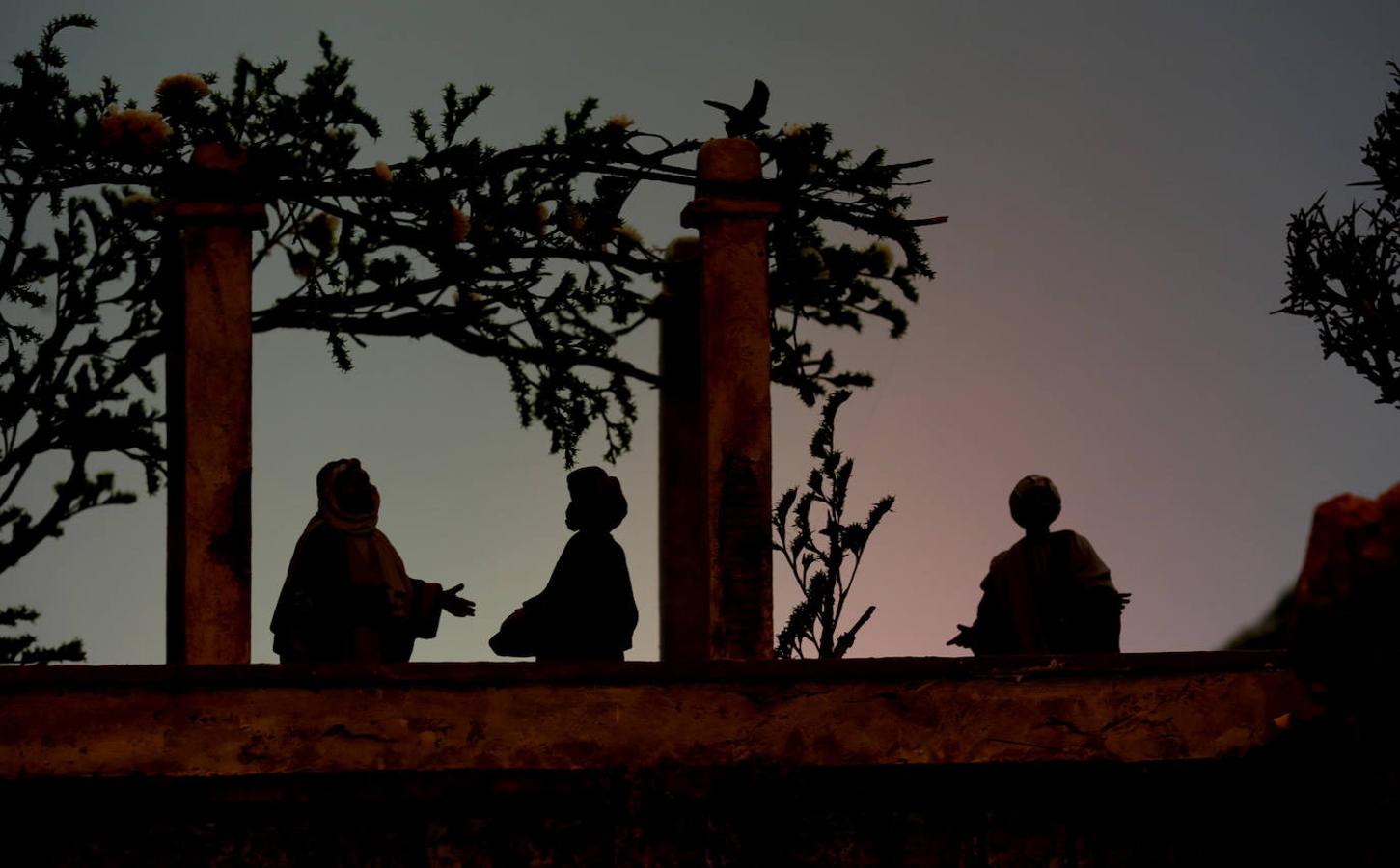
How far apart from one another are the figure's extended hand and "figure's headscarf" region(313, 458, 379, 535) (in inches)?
17.6

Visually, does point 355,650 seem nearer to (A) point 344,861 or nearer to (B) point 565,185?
(A) point 344,861

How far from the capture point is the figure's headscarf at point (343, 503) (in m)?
10.4

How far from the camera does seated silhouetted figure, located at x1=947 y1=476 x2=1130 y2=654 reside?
1093cm

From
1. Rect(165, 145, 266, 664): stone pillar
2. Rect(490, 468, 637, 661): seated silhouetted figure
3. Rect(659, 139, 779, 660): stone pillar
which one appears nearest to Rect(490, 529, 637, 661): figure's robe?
Rect(490, 468, 637, 661): seated silhouetted figure

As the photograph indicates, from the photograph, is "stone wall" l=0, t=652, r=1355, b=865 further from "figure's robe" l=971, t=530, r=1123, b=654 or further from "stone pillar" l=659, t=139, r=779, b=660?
"stone pillar" l=659, t=139, r=779, b=660

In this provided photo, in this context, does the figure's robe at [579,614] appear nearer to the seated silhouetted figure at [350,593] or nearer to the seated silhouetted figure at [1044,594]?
the seated silhouetted figure at [350,593]

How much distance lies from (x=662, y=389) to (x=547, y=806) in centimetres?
617

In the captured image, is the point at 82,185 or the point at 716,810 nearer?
the point at 716,810

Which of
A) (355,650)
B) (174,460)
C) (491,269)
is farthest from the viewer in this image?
(491,269)

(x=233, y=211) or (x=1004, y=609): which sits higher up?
(x=233, y=211)

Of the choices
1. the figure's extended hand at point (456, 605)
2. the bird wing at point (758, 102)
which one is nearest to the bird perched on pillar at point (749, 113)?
the bird wing at point (758, 102)

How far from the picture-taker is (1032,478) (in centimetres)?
1122

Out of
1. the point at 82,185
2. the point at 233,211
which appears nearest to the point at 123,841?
the point at 233,211

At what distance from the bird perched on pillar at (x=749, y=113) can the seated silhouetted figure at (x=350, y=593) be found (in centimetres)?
273
